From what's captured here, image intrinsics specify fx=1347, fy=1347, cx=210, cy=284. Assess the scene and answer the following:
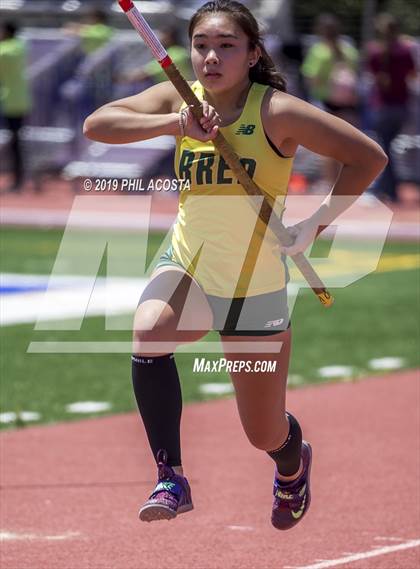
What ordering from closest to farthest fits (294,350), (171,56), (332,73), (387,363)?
(387,363)
(294,350)
(171,56)
(332,73)

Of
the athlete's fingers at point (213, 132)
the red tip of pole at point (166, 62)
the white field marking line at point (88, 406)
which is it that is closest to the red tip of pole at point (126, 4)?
the red tip of pole at point (166, 62)

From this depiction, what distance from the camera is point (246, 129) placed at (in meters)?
5.41

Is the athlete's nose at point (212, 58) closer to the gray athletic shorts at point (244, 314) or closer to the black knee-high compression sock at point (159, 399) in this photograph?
the gray athletic shorts at point (244, 314)

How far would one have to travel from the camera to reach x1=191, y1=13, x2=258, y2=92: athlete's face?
5.36 meters

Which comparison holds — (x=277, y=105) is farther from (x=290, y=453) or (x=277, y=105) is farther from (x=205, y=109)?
(x=290, y=453)

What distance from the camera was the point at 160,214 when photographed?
20953mm

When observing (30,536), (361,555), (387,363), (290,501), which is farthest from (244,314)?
(387,363)

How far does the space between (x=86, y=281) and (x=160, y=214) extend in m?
6.08

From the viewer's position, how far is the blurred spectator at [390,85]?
20562mm

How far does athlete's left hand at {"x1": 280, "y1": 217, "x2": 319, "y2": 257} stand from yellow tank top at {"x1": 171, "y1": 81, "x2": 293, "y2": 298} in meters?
0.09

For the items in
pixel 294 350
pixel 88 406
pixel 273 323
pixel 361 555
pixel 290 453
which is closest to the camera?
pixel 273 323

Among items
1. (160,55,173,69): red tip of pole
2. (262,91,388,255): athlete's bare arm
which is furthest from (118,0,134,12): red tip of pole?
(262,91,388,255): athlete's bare arm

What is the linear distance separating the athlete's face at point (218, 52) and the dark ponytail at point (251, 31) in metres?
0.04

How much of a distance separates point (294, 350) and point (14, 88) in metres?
12.1
